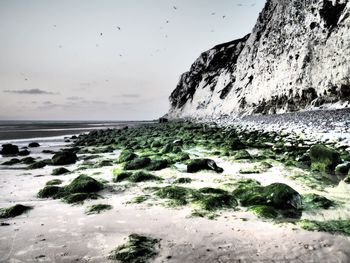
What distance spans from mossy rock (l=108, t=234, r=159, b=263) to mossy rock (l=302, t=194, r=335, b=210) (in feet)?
8.04

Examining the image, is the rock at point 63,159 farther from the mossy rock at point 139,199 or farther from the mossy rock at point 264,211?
the mossy rock at point 264,211

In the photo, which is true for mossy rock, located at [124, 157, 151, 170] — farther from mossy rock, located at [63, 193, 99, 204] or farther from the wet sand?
the wet sand

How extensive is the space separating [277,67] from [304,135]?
1074 inches

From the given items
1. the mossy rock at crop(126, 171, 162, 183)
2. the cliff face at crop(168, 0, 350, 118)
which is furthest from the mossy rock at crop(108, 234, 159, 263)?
the cliff face at crop(168, 0, 350, 118)

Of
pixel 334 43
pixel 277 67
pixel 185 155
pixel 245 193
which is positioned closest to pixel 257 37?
pixel 277 67

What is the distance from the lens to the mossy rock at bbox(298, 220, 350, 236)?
10.9 ft

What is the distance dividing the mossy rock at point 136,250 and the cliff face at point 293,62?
23.1 metres

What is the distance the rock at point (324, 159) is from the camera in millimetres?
6613

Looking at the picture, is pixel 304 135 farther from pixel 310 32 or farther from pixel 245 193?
pixel 310 32

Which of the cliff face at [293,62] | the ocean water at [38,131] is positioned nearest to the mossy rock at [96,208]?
the ocean water at [38,131]

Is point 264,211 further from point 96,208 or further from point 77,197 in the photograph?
point 77,197

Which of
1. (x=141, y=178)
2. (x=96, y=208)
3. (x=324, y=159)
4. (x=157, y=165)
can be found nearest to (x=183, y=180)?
(x=141, y=178)

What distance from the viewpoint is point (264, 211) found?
13.1ft

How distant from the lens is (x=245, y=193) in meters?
4.80
